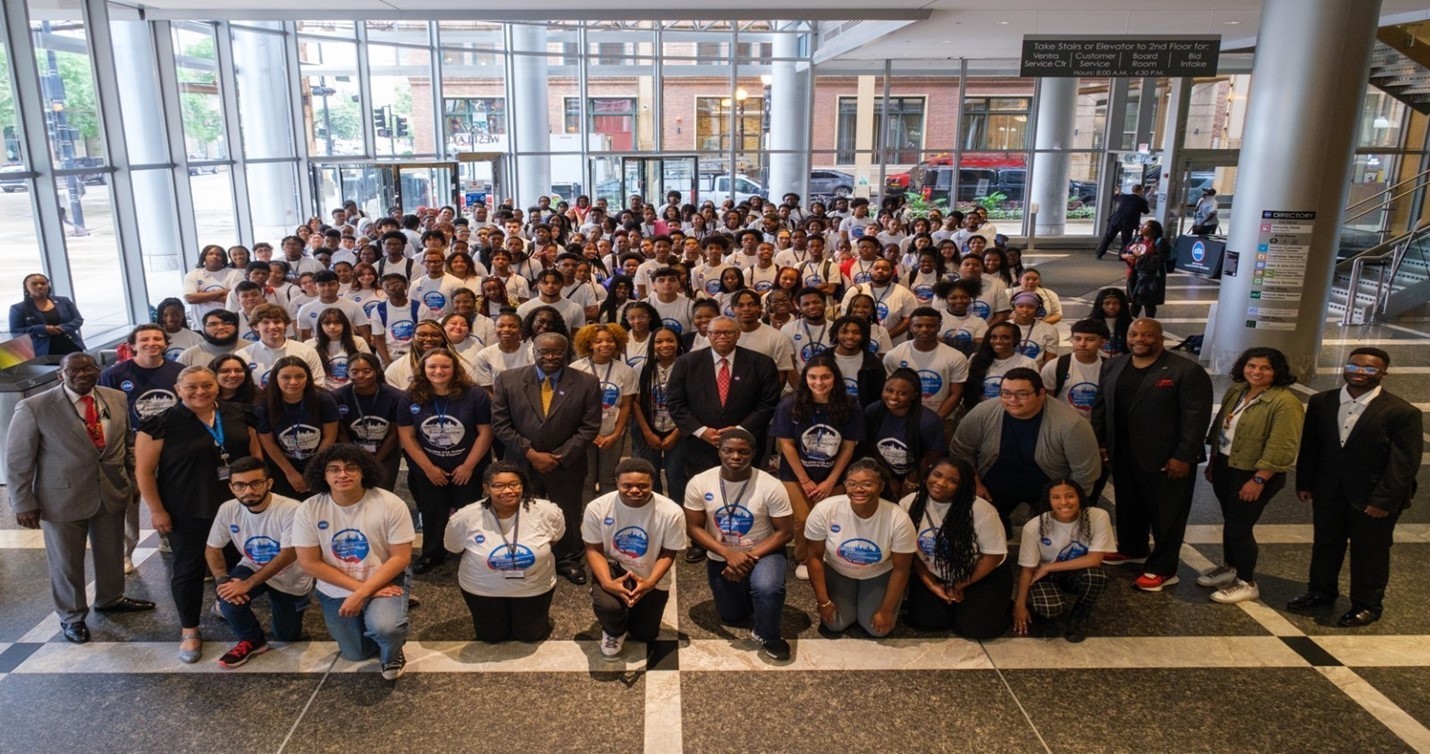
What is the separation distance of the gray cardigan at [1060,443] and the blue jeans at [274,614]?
4086mm

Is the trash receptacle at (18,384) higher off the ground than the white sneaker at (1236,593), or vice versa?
the trash receptacle at (18,384)

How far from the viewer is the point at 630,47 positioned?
20219 mm

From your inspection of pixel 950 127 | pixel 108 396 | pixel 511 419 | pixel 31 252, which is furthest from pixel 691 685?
pixel 950 127

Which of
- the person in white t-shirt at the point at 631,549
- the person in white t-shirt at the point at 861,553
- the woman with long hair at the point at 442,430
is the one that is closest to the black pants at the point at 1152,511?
the person in white t-shirt at the point at 861,553

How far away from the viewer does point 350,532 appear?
15.7ft

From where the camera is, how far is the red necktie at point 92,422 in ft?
16.9

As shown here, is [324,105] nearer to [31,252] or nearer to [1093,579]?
[31,252]

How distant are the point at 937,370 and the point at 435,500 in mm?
3480

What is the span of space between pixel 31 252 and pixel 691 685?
11.8m

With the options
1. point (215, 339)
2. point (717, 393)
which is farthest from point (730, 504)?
point (215, 339)

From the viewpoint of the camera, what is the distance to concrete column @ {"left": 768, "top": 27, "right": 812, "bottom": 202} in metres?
21.6

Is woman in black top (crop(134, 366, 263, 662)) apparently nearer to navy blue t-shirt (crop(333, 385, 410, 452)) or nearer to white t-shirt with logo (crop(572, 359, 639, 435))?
navy blue t-shirt (crop(333, 385, 410, 452))

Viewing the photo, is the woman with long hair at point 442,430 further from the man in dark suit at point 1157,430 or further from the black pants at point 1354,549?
the black pants at point 1354,549

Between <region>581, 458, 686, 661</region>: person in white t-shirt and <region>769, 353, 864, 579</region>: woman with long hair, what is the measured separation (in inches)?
40.9
